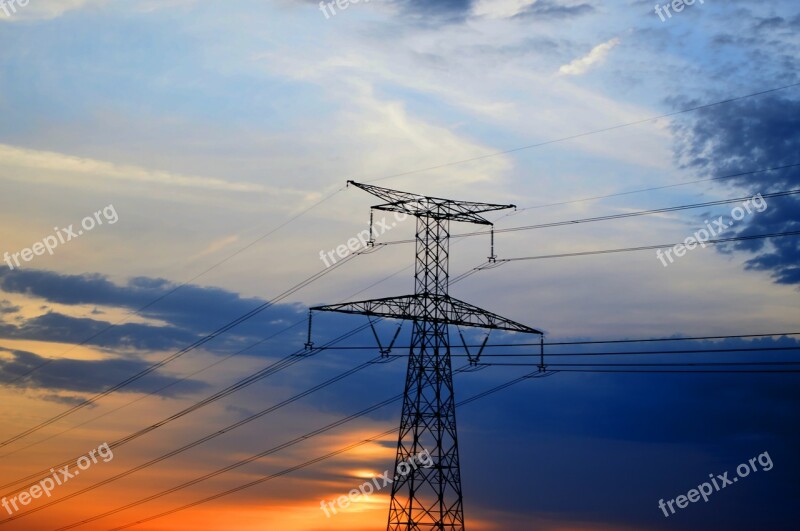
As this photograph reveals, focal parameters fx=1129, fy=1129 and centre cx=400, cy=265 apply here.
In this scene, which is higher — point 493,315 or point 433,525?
point 493,315

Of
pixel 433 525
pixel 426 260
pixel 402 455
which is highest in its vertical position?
pixel 426 260

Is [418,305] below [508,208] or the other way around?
below

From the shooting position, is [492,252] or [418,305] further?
[492,252]

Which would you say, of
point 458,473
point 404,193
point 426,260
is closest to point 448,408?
point 458,473

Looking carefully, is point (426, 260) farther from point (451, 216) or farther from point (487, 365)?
point (487, 365)

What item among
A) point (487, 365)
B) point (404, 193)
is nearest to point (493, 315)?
point (487, 365)

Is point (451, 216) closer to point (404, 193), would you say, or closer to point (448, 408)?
A: point (404, 193)

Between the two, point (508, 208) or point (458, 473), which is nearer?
point (458, 473)

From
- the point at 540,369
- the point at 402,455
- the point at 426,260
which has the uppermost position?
the point at 426,260
